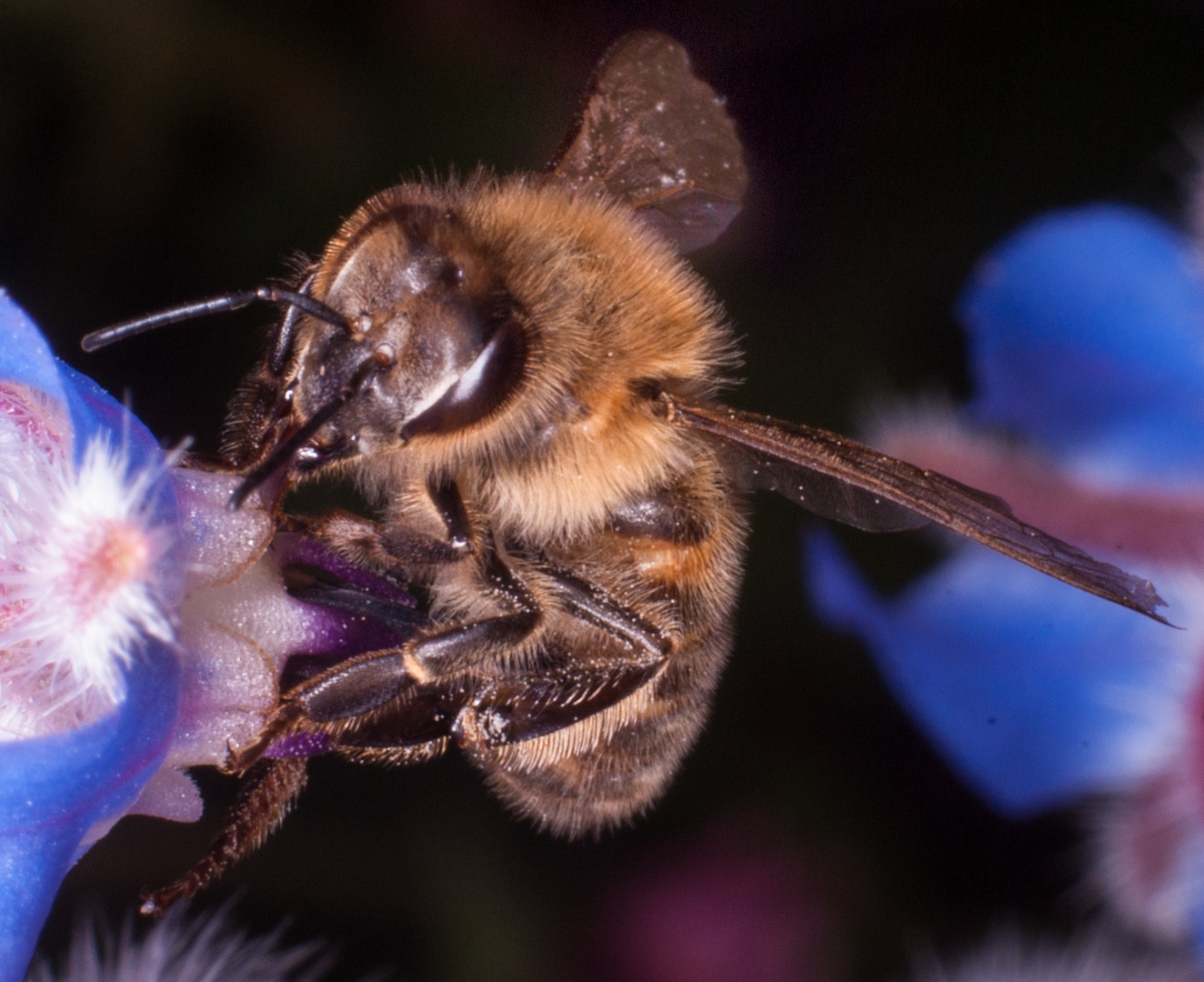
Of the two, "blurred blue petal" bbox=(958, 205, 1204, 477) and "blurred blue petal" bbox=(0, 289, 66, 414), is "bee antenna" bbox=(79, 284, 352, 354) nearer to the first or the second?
"blurred blue petal" bbox=(0, 289, 66, 414)

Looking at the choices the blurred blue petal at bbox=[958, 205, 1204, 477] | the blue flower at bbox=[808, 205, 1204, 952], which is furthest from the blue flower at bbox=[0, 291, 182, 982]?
the blurred blue petal at bbox=[958, 205, 1204, 477]

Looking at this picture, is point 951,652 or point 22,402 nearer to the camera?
point 22,402

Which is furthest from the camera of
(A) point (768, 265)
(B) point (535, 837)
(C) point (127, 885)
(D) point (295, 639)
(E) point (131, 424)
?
(A) point (768, 265)

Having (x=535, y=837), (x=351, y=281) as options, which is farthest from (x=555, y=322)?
(x=535, y=837)

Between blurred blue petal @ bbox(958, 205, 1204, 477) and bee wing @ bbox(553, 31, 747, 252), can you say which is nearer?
bee wing @ bbox(553, 31, 747, 252)

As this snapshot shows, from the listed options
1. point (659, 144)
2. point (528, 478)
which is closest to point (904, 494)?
point (528, 478)

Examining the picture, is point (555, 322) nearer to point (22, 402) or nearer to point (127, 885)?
point (22, 402)

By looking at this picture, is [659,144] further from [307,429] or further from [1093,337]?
[1093,337]
